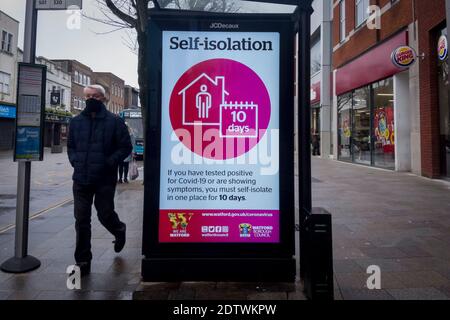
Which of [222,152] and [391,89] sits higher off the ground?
[391,89]

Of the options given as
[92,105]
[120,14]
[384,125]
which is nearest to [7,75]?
[120,14]

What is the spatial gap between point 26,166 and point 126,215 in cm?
302

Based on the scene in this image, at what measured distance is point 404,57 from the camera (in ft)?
40.0

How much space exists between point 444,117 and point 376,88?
491 centimetres

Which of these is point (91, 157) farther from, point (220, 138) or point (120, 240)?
point (220, 138)

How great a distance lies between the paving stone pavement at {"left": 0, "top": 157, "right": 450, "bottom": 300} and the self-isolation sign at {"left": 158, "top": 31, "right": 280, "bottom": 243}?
0.54 metres

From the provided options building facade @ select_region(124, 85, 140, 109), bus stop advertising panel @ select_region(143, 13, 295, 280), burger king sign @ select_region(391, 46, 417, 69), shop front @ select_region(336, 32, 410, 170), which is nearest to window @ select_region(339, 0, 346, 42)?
shop front @ select_region(336, 32, 410, 170)

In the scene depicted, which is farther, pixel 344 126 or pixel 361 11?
pixel 344 126

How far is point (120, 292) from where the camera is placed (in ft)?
11.5

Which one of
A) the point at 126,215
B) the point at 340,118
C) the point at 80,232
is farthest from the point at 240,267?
the point at 340,118

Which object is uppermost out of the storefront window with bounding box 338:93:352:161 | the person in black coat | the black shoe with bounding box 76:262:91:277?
the storefront window with bounding box 338:93:352:161

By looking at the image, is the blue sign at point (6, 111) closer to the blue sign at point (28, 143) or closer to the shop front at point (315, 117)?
the shop front at point (315, 117)

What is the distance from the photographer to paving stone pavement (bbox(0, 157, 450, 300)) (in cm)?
346

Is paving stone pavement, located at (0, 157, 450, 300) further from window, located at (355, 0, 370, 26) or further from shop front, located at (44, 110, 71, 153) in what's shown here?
shop front, located at (44, 110, 71, 153)
